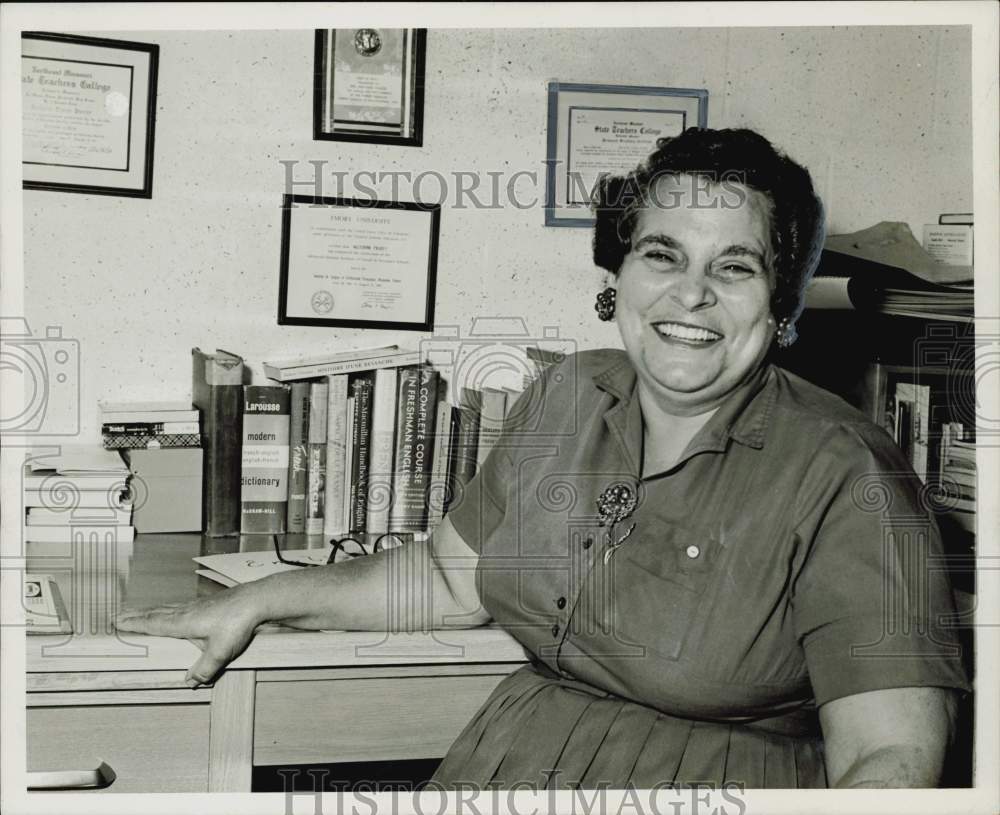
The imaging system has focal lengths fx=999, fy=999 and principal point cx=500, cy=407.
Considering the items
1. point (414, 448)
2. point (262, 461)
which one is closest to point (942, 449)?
point (414, 448)

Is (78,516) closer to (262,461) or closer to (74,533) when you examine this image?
(74,533)

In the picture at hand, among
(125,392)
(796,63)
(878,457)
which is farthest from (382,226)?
(878,457)

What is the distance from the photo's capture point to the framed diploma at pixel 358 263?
1.40 metres

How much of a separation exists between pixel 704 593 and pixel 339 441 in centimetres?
55

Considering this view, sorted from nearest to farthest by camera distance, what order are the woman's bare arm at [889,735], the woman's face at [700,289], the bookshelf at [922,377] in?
the woman's bare arm at [889,735] < the woman's face at [700,289] < the bookshelf at [922,377]

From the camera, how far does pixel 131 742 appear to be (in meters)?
1.29

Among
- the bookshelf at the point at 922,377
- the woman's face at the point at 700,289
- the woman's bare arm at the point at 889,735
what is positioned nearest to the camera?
the woman's bare arm at the point at 889,735

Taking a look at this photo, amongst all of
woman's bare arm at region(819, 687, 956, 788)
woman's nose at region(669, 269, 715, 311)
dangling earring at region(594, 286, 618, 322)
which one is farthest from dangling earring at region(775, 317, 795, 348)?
woman's bare arm at region(819, 687, 956, 788)

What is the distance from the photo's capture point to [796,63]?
4.60 feet

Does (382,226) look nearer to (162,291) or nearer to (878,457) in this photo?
(162,291)

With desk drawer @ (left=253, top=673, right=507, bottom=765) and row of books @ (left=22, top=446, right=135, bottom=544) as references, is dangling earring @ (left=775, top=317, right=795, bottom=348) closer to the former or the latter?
desk drawer @ (left=253, top=673, right=507, bottom=765)

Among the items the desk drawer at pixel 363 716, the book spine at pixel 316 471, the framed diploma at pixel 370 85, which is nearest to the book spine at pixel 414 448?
the book spine at pixel 316 471

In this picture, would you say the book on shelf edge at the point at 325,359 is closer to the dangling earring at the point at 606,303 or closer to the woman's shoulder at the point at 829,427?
the dangling earring at the point at 606,303

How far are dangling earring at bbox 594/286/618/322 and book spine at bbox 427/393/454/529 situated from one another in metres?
0.25
